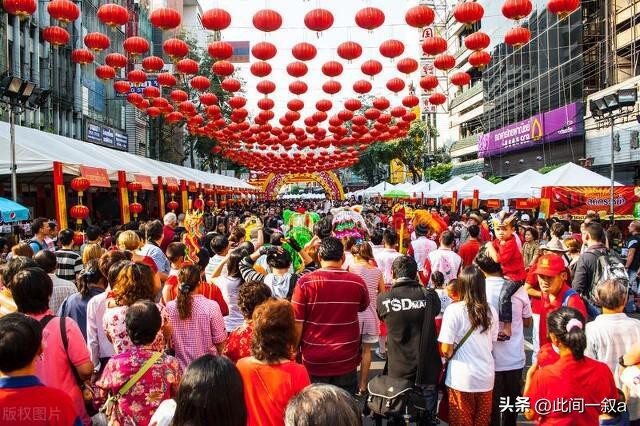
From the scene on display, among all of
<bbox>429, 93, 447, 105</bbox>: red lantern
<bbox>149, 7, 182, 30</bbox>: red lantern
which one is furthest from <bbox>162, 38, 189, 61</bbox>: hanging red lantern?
<bbox>429, 93, 447, 105</bbox>: red lantern

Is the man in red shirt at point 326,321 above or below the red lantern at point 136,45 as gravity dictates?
below

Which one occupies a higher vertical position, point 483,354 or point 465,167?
point 465,167

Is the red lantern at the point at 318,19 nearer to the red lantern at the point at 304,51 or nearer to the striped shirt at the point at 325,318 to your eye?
the red lantern at the point at 304,51

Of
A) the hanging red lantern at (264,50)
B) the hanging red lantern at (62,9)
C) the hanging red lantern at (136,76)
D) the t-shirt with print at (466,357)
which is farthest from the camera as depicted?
the hanging red lantern at (136,76)

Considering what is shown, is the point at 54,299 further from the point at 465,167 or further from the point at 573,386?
the point at 465,167

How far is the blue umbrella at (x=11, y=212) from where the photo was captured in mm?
9273

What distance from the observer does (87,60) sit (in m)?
12.2

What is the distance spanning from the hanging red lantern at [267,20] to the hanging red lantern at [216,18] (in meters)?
0.54

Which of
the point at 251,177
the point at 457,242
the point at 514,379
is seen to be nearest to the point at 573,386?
the point at 514,379

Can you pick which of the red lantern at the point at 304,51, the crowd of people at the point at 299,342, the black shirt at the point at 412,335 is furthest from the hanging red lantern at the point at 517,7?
the black shirt at the point at 412,335

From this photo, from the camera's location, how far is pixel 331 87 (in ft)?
48.5

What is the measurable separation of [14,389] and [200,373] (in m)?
0.97

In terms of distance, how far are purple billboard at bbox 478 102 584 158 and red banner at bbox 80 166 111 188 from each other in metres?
19.5

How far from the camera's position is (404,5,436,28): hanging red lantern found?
9969 millimetres
